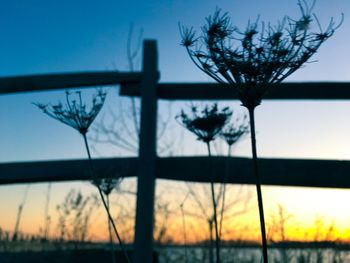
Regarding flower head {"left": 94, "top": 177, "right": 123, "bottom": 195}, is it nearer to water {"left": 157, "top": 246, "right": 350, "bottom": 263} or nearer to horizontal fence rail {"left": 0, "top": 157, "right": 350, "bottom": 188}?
horizontal fence rail {"left": 0, "top": 157, "right": 350, "bottom": 188}

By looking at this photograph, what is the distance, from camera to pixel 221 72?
2135 mm

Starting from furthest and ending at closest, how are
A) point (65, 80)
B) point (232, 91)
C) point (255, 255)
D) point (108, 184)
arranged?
1. point (255, 255)
2. point (65, 80)
3. point (232, 91)
4. point (108, 184)

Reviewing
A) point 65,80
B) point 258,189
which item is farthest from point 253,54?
point 65,80

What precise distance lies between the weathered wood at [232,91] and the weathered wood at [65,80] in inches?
3.1

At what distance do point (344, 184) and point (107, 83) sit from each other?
5.88ft

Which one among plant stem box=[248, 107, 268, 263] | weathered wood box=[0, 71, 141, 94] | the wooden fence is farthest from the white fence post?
plant stem box=[248, 107, 268, 263]

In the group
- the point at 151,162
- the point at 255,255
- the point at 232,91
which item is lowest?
the point at 255,255

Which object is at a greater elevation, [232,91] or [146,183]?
[232,91]

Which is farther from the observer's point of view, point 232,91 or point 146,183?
point 232,91

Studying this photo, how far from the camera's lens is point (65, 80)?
371 cm

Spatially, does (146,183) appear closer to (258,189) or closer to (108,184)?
(108,184)

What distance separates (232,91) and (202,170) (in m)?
0.62

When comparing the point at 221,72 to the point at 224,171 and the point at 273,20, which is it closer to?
the point at 273,20

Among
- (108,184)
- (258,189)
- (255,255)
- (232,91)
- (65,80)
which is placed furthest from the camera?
(255,255)
